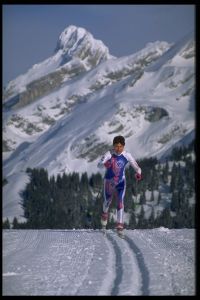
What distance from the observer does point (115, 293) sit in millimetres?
9883

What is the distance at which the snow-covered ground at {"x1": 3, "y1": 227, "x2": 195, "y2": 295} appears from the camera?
33.9 feet

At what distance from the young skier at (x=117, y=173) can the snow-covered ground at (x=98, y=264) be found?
114cm

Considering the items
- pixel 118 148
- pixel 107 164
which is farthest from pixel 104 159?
pixel 118 148

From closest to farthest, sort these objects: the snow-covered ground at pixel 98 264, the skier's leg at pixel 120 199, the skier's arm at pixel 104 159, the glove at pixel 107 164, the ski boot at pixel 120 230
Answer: the snow-covered ground at pixel 98 264 < the ski boot at pixel 120 230 < the skier's arm at pixel 104 159 < the glove at pixel 107 164 < the skier's leg at pixel 120 199

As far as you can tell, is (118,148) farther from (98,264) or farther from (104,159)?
(98,264)

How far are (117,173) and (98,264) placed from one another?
6220mm

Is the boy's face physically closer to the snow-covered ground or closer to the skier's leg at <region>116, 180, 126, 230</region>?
the skier's leg at <region>116, 180, 126, 230</region>

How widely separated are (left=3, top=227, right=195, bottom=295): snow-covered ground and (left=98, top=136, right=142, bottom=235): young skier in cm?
114

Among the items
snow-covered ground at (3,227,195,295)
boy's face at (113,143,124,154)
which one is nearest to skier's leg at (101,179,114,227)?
boy's face at (113,143,124,154)

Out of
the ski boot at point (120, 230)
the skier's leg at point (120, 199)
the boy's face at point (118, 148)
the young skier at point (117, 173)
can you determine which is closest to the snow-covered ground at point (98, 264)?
the ski boot at point (120, 230)

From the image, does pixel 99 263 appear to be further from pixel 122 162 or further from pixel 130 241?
pixel 122 162

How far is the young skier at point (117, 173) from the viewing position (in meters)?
18.2

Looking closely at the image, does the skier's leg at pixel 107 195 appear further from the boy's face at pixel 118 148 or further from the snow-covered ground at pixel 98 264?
the snow-covered ground at pixel 98 264
